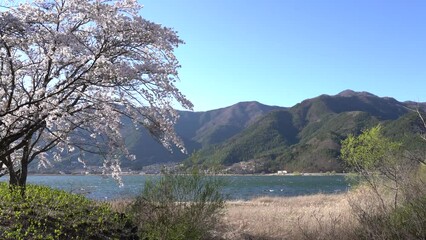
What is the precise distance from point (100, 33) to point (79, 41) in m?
0.81

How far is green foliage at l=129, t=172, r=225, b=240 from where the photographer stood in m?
11.3

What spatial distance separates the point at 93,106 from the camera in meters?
10.8

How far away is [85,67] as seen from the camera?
9.23 metres

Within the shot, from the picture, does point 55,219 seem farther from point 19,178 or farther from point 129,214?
point 19,178

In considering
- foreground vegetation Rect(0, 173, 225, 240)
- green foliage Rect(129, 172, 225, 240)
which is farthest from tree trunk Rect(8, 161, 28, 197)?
green foliage Rect(129, 172, 225, 240)

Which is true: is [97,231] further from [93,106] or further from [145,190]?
[93,106]

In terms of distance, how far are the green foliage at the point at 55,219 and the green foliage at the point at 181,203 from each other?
715 millimetres

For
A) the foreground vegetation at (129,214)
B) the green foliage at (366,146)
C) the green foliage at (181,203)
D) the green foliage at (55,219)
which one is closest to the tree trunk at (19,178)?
the foreground vegetation at (129,214)

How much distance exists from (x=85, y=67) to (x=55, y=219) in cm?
330

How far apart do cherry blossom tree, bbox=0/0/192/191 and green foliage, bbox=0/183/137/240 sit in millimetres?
1334

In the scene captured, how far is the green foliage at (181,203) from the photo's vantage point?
1126 cm

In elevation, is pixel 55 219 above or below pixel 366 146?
below

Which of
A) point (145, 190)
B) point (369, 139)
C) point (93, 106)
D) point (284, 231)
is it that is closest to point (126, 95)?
point (93, 106)

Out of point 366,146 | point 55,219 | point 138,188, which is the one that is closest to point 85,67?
point 55,219
